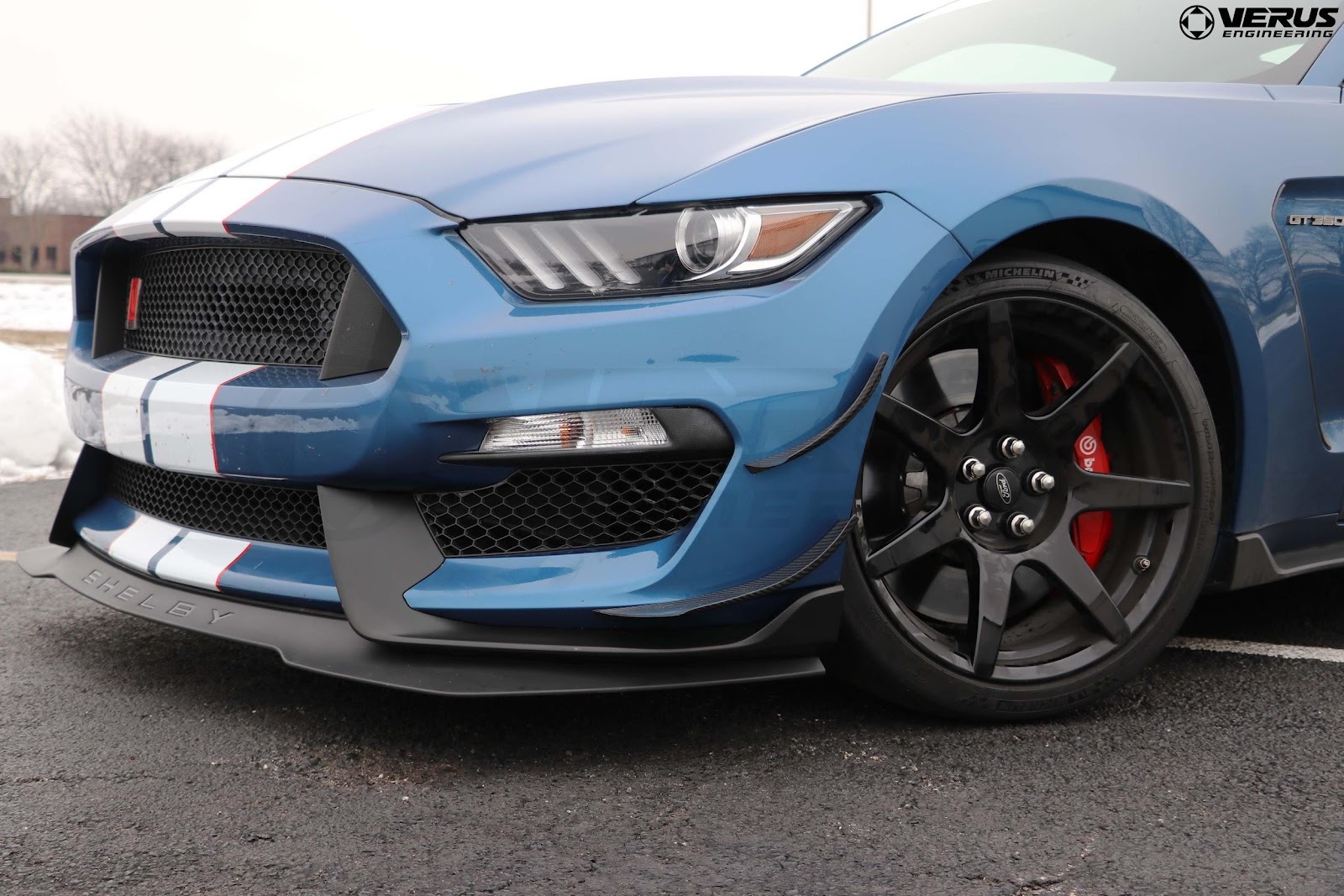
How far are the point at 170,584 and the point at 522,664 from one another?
0.72 metres

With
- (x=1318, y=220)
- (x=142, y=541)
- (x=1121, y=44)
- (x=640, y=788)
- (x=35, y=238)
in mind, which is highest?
(x=1121, y=44)

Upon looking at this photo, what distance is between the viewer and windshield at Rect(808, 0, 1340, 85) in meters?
2.43

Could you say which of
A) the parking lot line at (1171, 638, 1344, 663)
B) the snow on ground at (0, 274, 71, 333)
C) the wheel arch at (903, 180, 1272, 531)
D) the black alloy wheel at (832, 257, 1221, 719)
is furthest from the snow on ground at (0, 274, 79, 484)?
the snow on ground at (0, 274, 71, 333)

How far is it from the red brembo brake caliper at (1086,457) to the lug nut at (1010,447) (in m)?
0.17

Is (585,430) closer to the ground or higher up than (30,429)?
higher up

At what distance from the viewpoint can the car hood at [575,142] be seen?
172 cm

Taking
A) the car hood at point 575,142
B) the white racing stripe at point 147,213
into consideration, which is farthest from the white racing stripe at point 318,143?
the white racing stripe at point 147,213

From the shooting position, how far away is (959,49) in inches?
118

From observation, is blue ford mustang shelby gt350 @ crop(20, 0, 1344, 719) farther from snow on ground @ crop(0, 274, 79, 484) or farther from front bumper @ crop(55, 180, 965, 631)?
snow on ground @ crop(0, 274, 79, 484)

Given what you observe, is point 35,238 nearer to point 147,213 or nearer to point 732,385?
point 147,213

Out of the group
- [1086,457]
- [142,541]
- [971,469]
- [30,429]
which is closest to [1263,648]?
[1086,457]

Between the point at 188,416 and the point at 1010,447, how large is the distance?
4.48 ft

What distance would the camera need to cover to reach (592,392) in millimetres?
1634

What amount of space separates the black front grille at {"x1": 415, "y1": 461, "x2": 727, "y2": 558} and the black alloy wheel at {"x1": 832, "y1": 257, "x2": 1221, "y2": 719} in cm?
31
